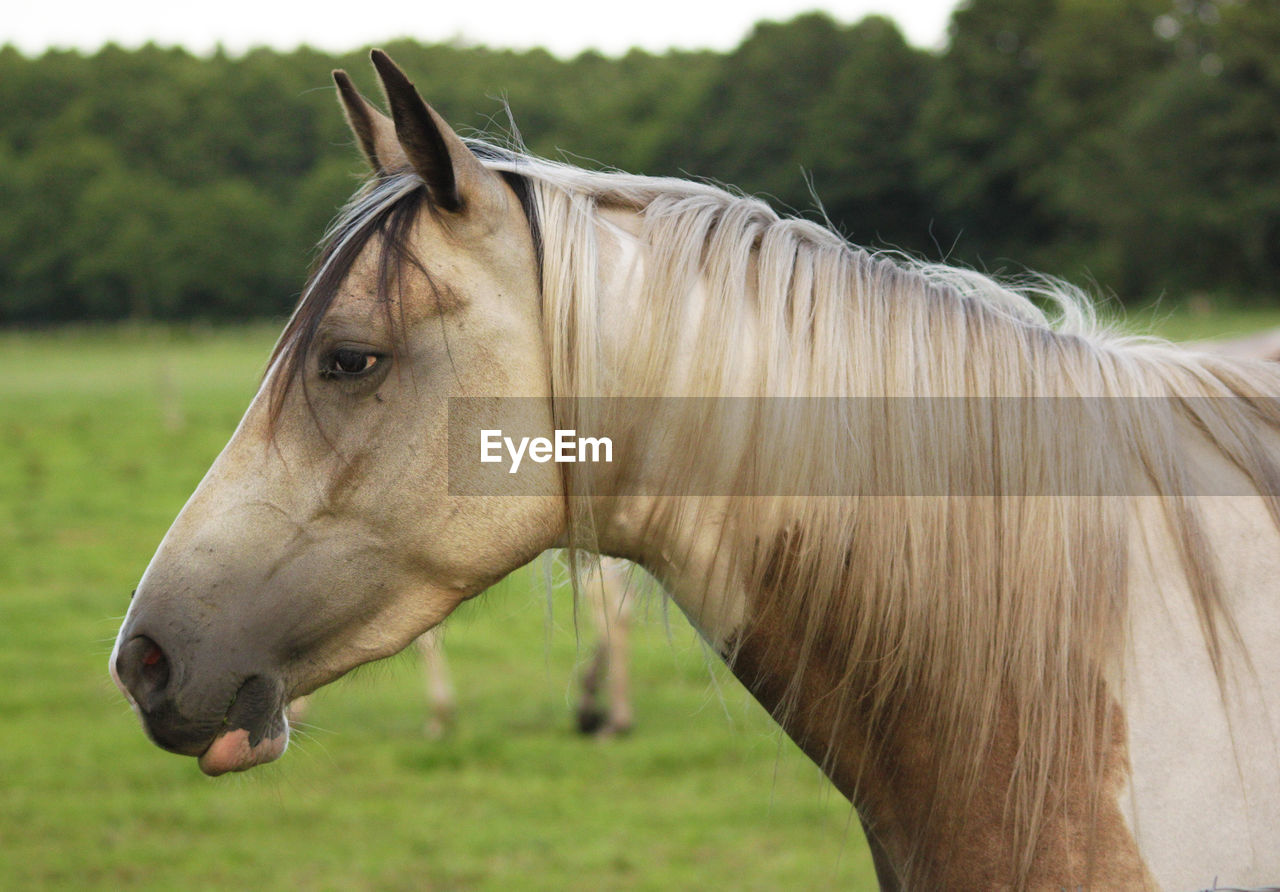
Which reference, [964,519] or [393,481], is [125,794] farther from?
[964,519]

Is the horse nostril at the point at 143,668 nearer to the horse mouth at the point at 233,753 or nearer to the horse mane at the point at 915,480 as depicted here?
the horse mouth at the point at 233,753

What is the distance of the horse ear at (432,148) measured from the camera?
4.72 ft

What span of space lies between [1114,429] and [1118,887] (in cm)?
69

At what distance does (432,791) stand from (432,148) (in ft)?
16.3

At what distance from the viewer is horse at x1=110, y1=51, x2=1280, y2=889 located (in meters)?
1.54

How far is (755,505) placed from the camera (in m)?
1.58

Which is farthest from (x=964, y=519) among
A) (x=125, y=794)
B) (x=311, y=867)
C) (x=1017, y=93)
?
(x=1017, y=93)

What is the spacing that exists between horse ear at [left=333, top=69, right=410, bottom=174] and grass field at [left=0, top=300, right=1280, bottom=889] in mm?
814


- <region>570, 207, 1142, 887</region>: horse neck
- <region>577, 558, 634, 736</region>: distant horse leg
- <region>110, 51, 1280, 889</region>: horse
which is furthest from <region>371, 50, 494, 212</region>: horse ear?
<region>577, 558, 634, 736</region>: distant horse leg

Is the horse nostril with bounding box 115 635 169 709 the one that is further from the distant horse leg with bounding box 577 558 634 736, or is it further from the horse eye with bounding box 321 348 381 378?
the distant horse leg with bounding box 577 558 634 736

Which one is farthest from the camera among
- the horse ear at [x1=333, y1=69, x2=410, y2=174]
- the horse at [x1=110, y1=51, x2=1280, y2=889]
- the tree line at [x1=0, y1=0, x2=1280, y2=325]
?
the tree line at [x1=0, y1=0, x2=1280, y2=325]

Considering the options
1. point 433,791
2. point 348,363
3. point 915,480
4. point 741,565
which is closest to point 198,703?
point 348,363

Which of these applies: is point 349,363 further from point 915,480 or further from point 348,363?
point 915,480

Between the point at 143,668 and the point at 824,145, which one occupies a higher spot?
the point at 824,145
